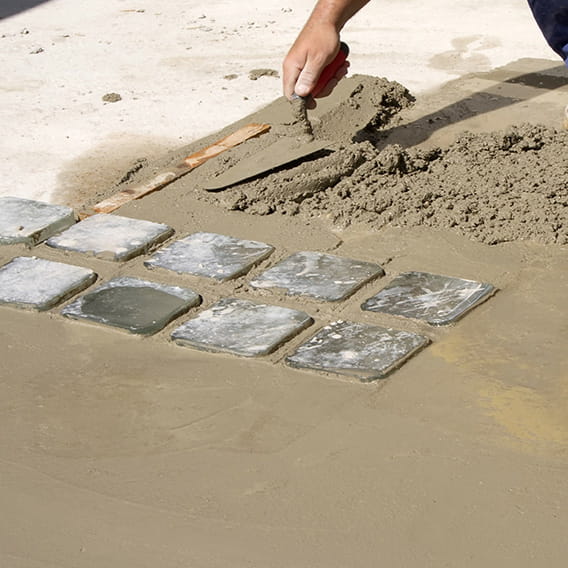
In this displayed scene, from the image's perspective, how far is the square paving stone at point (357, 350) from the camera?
3.21 meters

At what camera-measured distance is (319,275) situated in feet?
12.5

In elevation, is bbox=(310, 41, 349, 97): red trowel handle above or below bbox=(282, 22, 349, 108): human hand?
below

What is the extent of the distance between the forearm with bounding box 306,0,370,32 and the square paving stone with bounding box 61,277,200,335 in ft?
3.32

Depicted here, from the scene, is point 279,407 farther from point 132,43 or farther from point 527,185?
point 132,43

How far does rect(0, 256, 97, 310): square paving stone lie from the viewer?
3711 millimetres

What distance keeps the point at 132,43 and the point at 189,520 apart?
16.5 ft

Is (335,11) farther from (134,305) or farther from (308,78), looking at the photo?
(134,305)

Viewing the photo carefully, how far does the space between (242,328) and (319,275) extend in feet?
1.55

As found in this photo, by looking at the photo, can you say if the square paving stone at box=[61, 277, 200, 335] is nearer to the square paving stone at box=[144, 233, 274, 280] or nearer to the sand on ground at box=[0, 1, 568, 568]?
the sand on ground at box=[0, 1, 568, 568]

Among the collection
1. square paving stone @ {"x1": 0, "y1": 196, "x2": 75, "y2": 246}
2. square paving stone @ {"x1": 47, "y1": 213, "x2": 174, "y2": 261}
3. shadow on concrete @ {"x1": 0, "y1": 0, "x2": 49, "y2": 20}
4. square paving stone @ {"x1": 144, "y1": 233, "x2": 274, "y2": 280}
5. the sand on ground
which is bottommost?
the sand on ground

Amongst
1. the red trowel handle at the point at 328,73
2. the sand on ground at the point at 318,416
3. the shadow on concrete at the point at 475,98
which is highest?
the red trowel handle at the point at 328,73

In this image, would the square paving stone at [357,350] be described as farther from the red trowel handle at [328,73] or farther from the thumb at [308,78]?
the red trowel handle at [328,73]

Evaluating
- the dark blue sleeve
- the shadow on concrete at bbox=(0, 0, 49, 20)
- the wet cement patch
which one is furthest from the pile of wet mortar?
the shadow on concrete at bbox=(0, 0, 49, 20)

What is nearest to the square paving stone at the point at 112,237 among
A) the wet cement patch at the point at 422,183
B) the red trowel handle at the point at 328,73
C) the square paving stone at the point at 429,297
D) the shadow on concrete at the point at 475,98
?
the wet cement patch at the point at 422,183
